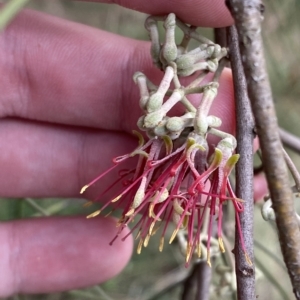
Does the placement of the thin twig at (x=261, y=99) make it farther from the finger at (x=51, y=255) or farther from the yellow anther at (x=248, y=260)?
the finger at (x=51, y=255)

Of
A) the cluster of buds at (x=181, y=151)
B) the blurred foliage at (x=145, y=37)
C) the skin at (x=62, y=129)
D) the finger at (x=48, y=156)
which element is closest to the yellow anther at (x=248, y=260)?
the cluster of buds at (x=181, y=151)

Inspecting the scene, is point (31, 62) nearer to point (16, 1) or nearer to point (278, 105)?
point (16, 1)

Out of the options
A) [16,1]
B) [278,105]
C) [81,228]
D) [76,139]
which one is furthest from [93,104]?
[278,105]

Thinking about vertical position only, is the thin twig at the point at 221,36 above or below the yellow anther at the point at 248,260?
above

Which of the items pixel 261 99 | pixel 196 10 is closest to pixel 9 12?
pixel 261 99

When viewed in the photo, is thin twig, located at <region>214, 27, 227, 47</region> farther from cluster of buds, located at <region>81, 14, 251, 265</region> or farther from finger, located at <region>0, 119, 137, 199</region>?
finger, located at <region>0, 119, 137, 199</region>

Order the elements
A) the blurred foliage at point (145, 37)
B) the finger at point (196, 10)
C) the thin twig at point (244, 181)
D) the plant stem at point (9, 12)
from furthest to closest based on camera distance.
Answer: the blurred foliage at point (145, 37) < the finger at point (196, 10) < the thin twig at point (244, 181) < the plant stem at point (9, 12)
